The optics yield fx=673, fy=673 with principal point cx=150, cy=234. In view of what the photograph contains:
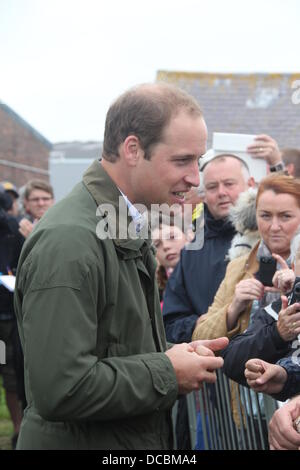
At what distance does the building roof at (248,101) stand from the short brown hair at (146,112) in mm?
9456

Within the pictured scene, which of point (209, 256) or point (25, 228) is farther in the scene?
point (25, 228)

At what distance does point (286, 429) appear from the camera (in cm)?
247

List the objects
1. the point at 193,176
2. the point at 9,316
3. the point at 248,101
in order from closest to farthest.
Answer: the point at 193,176 → the point at 9,316 → the point at 248,101

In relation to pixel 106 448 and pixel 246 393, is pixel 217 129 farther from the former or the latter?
pixel 106 448

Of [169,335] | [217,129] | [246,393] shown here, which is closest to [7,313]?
[169,335]

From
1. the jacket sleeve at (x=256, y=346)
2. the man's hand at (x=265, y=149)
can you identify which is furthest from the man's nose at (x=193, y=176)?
the man's hand at (x=265, y=149)

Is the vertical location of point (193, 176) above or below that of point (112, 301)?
above

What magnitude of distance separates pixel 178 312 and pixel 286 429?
1.50 m

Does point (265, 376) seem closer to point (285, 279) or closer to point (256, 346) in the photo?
point (256, 346)

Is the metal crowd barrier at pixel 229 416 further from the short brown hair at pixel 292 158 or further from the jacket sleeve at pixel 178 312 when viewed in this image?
the short brown hair at pixel 292 158

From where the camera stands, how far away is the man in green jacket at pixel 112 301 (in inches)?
74.5

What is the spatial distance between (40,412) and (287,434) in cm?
99

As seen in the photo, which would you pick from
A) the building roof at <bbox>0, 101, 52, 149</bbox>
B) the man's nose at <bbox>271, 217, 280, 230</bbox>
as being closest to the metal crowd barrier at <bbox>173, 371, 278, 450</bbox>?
the man's nose at <bbox>271, 217, 280, 230</bbox>

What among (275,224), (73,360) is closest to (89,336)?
(73,360)
